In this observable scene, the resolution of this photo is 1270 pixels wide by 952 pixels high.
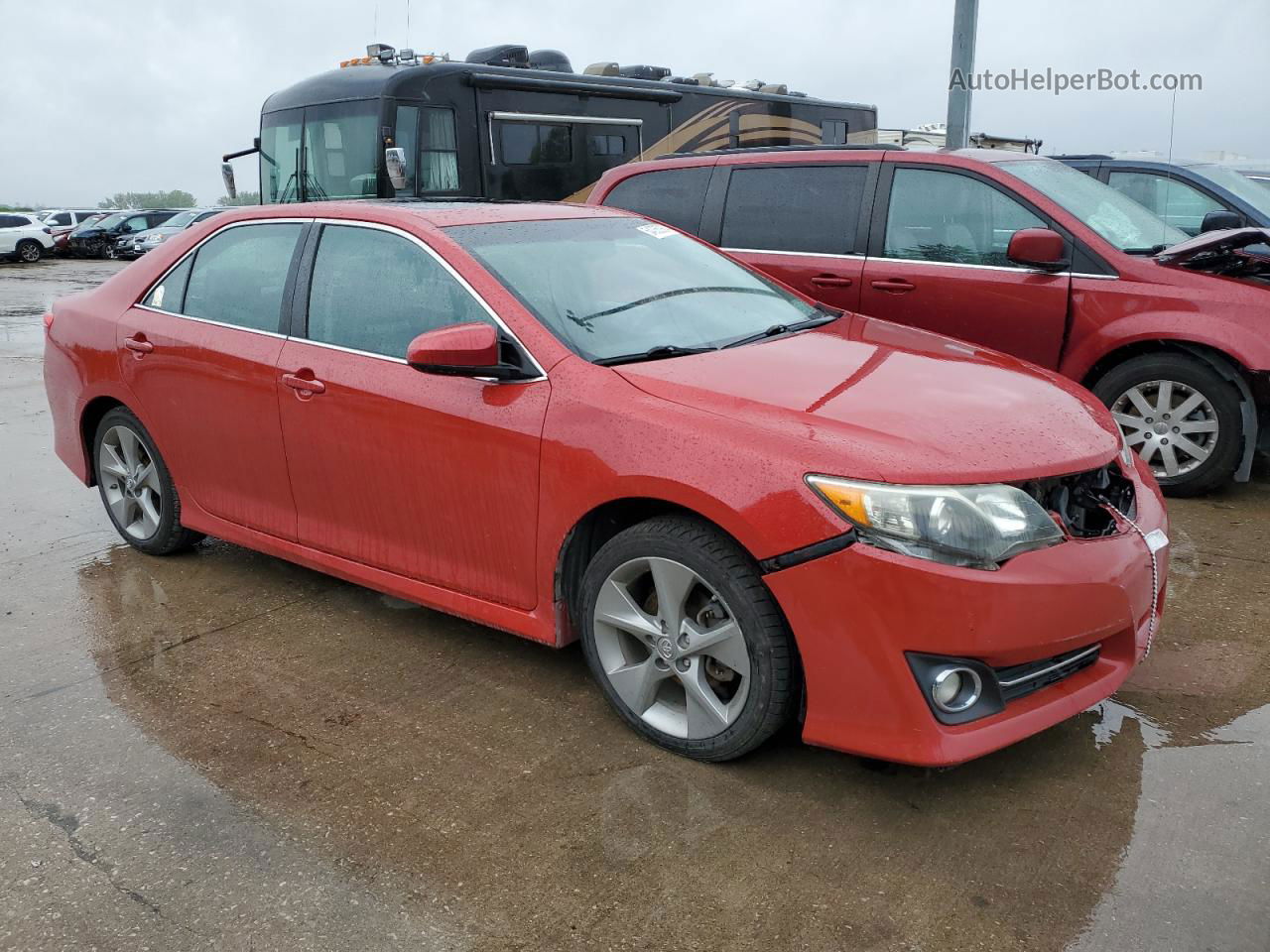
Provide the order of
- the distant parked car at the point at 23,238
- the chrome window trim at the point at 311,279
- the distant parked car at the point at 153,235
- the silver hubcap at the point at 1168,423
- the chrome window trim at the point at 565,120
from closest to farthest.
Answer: the chrome window trim at the point at 311,279 < the silver hubcap at the point at 1168,423 < the chrome window trim at the point at 565,120 < the distant parked car at the point at 153,235 < the distant parked car at the point at 23,238

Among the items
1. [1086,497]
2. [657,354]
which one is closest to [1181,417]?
[1086,497]

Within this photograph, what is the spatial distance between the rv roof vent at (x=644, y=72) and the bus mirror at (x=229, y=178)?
4972 mm

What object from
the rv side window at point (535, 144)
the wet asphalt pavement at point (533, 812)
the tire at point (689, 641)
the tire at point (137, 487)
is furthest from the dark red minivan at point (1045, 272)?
the rv side window at point (535, 144)

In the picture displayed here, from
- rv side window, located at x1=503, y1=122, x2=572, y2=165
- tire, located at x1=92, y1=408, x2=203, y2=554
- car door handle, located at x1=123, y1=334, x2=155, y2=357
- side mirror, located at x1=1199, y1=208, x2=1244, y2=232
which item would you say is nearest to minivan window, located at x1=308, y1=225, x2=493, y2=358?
car door handle, located at x1=123, y1=334, x2=155, y2=357

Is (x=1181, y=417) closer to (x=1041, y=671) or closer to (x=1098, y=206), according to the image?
(x=1098, y=206)

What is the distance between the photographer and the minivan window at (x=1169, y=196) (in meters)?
7.97

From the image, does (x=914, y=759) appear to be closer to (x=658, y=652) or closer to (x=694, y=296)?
(x=658, y=652)

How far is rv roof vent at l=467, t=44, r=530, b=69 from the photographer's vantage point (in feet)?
42.5

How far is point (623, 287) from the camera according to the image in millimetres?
3801

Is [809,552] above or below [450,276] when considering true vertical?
below

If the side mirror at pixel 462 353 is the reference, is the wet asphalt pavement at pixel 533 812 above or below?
below

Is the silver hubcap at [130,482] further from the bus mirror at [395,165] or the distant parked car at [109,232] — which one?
the distant parked car at [109,232]

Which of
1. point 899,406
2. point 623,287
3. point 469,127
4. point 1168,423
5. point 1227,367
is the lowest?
point 1168,423

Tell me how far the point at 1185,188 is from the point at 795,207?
3381 mm
